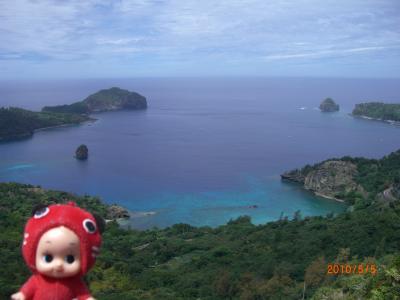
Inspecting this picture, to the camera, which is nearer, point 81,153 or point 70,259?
point 70,259

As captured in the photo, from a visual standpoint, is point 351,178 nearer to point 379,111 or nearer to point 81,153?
point 81,153

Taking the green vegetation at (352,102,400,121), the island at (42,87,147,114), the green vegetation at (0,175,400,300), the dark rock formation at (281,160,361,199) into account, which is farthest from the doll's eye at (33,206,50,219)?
the island at (42,87,147,114)

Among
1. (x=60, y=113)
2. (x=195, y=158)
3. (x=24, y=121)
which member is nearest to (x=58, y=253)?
(x=195, y=158)

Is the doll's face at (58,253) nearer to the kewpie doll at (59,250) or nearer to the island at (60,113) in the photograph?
the kewpie doll at (59,250)

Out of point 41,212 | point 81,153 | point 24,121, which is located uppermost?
point 41,212

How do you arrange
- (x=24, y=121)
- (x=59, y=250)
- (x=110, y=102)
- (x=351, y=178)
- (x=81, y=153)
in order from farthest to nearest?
(x=110, y=102)
(x=24, y=121)
(x=81, y=153)
(x=351, y=178)
(x=59, y=250)

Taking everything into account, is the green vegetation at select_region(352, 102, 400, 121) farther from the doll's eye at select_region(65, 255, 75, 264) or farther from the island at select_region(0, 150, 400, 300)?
the doll's eye at select_region(65, 255, 75, 264)

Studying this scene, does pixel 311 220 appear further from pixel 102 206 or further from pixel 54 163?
pixel 54 163
